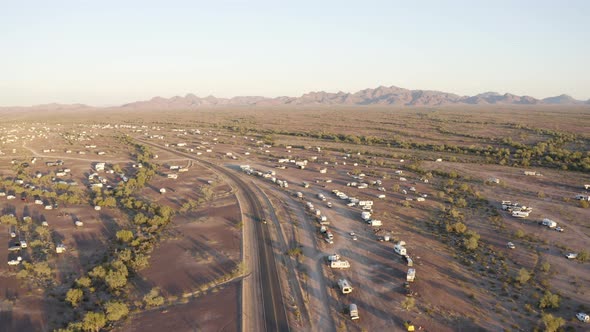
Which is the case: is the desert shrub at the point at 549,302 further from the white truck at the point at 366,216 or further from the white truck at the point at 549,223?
the white truck at the point at 366,216

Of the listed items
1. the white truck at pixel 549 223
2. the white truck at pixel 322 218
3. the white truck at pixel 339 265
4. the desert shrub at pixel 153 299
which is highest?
the white truck at pixel 322 218

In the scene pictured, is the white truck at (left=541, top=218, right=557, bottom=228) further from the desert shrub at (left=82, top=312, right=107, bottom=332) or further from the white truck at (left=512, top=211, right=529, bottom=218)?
the desert shrub at (left=82, top=312, right=107, bottom=332)

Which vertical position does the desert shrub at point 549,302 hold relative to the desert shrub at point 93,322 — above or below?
below

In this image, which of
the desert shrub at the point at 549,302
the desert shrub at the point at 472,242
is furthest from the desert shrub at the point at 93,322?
the desert shrub at the point at 472,242

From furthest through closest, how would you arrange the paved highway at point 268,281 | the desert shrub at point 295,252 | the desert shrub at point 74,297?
the desert shrub at point 295,252, the desert shrub at point 74,297, the paved highway at point 268,281

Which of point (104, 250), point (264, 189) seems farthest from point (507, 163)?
point (104, 250)

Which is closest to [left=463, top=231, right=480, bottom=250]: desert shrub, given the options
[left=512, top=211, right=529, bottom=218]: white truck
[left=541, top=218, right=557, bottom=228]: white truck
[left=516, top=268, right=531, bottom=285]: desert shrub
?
[left=516, top=268, right=531, bottom=285]: desert shrub

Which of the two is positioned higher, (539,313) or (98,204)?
(98,204)

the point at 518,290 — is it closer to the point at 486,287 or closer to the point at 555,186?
the point at 486,287

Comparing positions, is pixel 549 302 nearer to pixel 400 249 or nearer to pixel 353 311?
pixel 400 249
